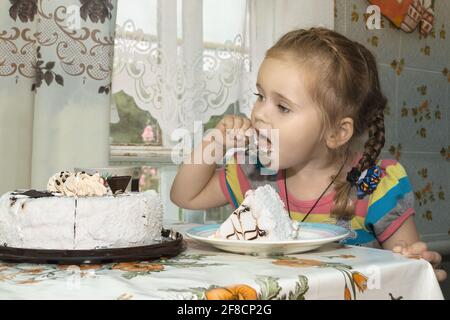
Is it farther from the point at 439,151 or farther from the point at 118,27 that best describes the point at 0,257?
the point at 439,151

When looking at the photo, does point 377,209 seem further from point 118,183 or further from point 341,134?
point 118,183

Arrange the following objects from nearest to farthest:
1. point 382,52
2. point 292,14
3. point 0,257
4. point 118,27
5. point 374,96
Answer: point 0,257 → point 374,96 → point 118,27 → point 292,14 → point 382,52

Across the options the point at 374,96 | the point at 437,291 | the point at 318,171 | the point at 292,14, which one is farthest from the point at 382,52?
the point at 437,291

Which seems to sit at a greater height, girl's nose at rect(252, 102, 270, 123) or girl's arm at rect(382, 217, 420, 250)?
girl's nose at rect(252, 102, 270, 123)

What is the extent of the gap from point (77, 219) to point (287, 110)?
2.27 ft

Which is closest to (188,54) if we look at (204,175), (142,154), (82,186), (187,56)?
(187,56)

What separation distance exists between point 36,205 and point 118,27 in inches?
40.3

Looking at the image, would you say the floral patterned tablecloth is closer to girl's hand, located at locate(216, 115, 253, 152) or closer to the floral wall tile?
girl's hand, located at locate(216, 115, 253, 152)

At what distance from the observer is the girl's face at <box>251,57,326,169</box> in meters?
1.25

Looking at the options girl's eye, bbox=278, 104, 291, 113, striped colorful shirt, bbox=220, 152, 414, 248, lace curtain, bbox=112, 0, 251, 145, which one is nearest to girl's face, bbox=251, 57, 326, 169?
girl's eye, bbox=278, 104, 291, 113

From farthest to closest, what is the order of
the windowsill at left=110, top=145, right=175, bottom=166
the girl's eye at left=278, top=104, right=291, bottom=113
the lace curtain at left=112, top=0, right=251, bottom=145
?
the windowsill at left=110, top=145, right=175, bottom=166, the lace curtain at left=112, top=0, right=251, bottom=145, the girl's eye at left=278, top=104, right=291, bottom=113

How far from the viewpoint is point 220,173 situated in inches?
57.6

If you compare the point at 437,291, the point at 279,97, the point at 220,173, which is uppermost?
the point at 279,97

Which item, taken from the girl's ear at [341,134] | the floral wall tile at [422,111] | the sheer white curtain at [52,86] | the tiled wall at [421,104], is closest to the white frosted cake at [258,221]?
the girl's ear at [341,134]
